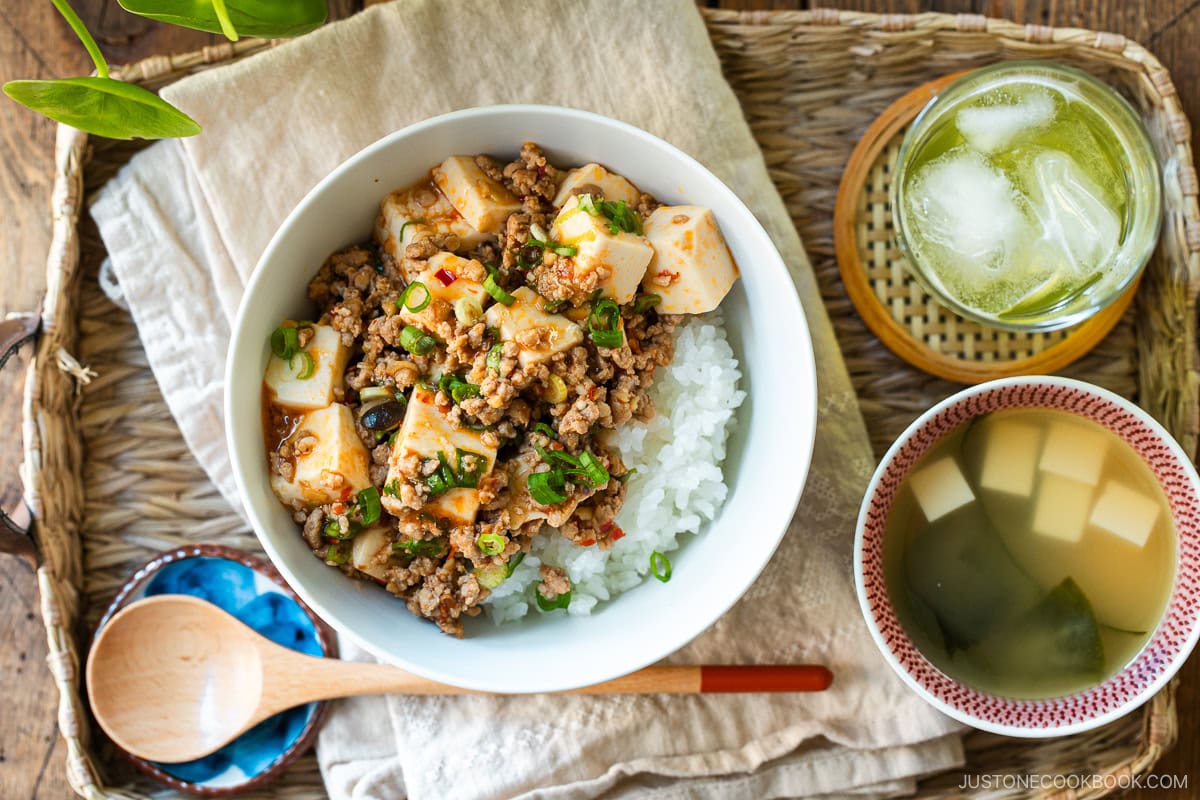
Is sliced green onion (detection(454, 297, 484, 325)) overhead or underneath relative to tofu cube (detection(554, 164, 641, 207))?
underneath

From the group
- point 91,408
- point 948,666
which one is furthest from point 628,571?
point 91,408

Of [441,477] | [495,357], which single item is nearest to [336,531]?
[441,477]

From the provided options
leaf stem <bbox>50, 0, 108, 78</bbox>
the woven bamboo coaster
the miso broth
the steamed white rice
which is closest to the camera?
leaf stem <bbox>50, 0, 108, 78</bbox>

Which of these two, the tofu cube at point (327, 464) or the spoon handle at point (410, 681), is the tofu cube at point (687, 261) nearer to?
the tofu cube at point (327, 464)

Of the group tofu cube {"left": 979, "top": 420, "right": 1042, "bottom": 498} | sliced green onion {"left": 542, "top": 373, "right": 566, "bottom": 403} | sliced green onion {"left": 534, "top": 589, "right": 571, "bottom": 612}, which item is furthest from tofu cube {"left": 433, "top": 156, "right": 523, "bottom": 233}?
tofu cube {"left": 979, "top": 420, "right": 1042, "bottom": 498}

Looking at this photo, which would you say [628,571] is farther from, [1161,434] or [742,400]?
[1161,434]

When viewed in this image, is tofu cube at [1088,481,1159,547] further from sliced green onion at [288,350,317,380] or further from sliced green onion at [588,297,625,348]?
sliced green onion at [288,350,317,380]
